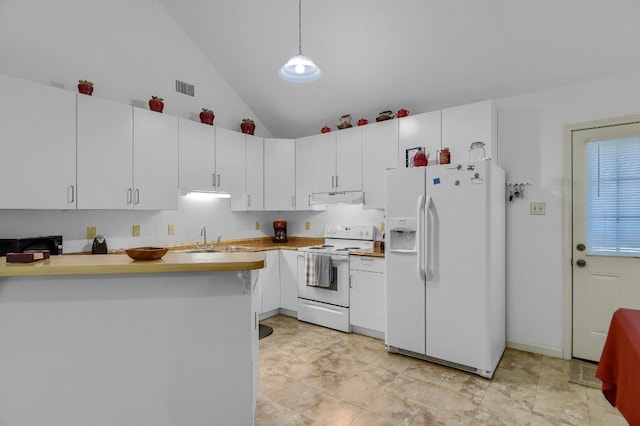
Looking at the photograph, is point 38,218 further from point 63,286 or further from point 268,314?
point 268,314

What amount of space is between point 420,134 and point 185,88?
2757mm

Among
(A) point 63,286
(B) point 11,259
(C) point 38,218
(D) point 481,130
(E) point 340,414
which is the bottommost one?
(E) point 340,414

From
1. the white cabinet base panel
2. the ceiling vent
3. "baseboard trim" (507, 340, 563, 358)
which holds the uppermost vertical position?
the ceiling vent

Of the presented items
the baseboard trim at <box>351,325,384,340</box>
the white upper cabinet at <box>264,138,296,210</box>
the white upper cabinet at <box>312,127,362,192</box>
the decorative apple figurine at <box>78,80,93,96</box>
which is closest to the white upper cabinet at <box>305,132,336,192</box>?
the white upper cabinet at <box>312,127,362,192</box>

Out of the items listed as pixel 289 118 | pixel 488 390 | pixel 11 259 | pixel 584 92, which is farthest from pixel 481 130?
pixel 11 259

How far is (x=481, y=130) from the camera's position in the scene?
3.16 meters

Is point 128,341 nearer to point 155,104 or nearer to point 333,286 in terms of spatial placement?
Result: point 333,286

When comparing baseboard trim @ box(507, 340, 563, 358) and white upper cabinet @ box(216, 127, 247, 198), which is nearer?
baseboard trim @ box(507, 340, 563, 358)

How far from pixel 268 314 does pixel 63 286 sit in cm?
284

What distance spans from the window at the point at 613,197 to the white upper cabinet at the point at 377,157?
1.75 meters

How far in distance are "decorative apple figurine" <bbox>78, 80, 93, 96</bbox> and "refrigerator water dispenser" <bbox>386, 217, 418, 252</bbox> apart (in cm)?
292

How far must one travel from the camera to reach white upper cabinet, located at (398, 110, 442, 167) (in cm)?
340

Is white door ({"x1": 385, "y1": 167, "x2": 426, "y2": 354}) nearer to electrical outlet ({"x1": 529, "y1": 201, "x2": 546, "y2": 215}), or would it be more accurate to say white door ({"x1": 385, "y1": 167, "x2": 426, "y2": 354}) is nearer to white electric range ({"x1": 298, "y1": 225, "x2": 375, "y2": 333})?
white electric range ({"x1": 298, "y1": 225, "x2": 375, "y2": 333})

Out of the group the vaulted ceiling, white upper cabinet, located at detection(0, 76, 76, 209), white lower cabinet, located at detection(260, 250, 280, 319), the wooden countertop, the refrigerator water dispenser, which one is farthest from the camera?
white lower cabinet, located at detection(260, 250, 280, 319)
